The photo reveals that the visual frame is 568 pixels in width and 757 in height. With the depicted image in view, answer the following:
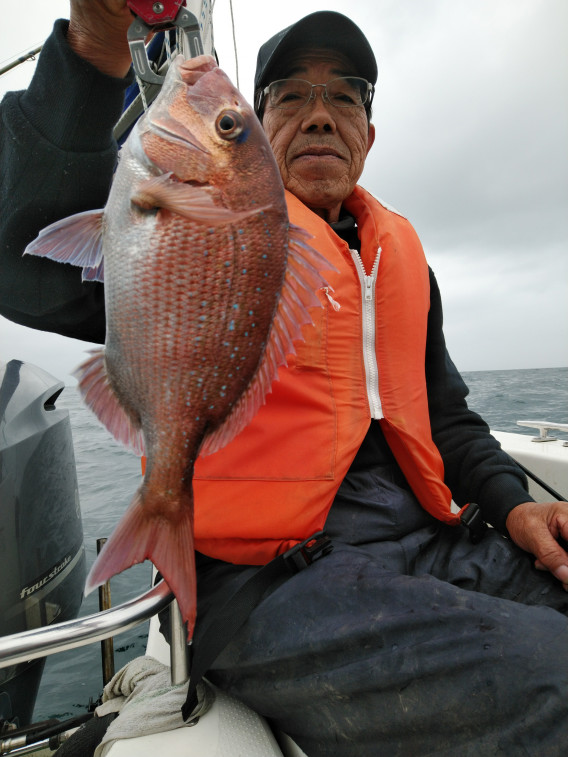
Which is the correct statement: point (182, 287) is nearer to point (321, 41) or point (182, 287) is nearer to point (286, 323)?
point (286, 323)

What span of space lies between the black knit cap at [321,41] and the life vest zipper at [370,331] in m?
0.83

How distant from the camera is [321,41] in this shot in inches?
79.8

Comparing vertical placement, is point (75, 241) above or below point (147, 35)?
below

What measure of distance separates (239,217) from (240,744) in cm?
129

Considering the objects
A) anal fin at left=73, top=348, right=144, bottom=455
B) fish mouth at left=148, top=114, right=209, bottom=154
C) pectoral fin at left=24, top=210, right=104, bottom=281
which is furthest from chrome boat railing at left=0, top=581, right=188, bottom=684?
fish mouth at left=148, top=114, right=209, bottom=154

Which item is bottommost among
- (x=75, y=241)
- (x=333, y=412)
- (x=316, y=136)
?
(x=333, y=412)

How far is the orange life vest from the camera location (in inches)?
58.3

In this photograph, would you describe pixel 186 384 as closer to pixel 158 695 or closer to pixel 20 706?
pixel 158 695

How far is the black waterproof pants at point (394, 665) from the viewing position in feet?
3.67

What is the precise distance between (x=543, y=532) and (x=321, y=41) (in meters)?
2.08

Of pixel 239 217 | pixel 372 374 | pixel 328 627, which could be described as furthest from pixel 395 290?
pixel 328 627

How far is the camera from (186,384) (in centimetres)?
104

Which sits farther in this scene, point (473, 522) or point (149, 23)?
point (473, 522)

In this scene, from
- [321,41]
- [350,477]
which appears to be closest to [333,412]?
[350,477]
